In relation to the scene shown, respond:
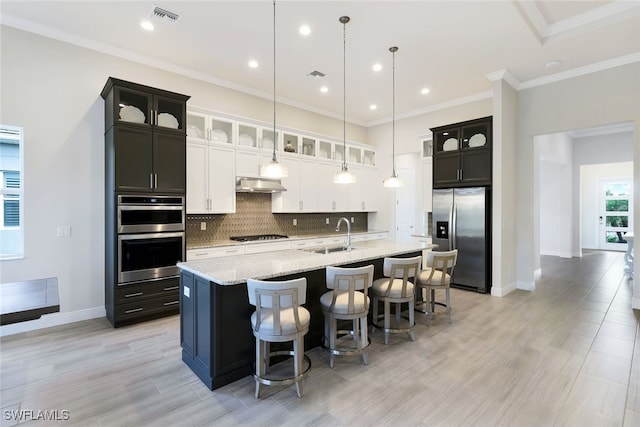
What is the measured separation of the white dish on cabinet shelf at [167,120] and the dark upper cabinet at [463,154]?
4.51 m

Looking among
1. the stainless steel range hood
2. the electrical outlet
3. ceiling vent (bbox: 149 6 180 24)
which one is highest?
ceiling vent (bbox: 149 6 180 24)

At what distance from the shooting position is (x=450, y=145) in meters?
5.87

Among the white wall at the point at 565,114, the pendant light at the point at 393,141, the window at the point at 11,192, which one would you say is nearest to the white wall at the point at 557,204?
the white wall at the point at 565,114

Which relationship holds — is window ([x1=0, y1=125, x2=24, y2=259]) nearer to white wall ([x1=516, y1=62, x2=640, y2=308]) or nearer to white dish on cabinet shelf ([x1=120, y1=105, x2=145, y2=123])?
white dish on cabinet shelf ([x1=120, y1=105, x2=145, y2=123])

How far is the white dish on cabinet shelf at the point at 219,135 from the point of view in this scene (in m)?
4.83

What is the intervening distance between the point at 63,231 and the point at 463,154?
20.0 feet

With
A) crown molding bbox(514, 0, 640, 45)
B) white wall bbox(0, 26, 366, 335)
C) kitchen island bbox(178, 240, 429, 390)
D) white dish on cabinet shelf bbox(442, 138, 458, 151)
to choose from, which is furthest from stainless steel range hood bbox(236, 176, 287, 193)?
crown molding bbox(514, 0, 640, 45)

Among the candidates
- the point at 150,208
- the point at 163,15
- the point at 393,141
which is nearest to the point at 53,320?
the point at 150,208

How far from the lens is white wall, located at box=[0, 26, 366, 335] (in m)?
3.57

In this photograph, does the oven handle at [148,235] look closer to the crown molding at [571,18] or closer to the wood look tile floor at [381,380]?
the wood look tile floor at [381,380]

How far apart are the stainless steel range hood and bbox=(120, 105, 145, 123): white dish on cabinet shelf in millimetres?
1570

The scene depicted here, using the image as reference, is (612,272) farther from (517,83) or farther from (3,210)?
(3,210)

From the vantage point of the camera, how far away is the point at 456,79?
17.1ft

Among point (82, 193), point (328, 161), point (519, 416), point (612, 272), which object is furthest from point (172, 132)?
point (612, 272)
